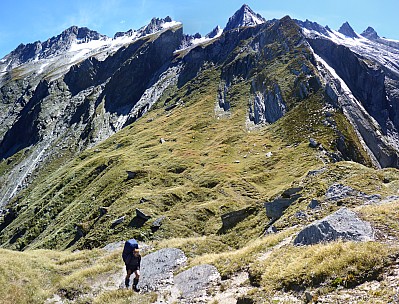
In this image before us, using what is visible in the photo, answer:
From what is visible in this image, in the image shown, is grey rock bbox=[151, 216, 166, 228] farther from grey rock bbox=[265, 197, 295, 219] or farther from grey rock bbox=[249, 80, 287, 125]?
grey rock bbox=[249, 80, 287, 125]

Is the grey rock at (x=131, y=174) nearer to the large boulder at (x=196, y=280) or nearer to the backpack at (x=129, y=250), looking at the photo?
the backpack at (x=129, y=250)

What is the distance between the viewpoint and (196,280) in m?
17.9

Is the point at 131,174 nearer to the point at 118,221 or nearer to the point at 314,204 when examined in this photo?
the point at 118,221

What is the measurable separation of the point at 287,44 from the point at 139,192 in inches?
3875

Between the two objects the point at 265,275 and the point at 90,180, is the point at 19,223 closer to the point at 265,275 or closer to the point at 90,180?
the point at 90,180

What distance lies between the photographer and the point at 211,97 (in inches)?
5256

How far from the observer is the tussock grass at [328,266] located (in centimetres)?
1248

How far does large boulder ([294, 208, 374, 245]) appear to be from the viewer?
15.5 metres

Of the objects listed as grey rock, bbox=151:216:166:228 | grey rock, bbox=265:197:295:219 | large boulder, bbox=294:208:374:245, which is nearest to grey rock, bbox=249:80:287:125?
grey rock, bbox=151:216:166:228

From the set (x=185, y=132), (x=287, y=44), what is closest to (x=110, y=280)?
(x=185, y=132)

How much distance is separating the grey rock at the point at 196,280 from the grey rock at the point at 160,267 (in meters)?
0.85

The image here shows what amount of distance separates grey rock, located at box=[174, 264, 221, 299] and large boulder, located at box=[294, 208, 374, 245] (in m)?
4.78

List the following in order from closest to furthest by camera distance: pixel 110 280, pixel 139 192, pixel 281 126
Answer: pixel 110 280, pixel 139 192, pixel 281 126

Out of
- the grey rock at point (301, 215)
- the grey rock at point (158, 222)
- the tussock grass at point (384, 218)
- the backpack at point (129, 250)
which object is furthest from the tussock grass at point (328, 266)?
the grey rock at point (158, 222)
